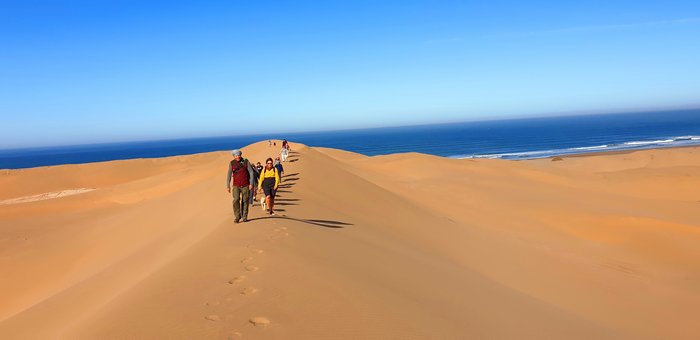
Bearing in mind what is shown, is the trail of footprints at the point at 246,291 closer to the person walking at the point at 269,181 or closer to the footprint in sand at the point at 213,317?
the footprint in sand at the point at 213,317

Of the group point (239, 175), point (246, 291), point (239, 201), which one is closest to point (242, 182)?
point (239, 175)

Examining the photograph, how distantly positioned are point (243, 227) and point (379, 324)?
488cm

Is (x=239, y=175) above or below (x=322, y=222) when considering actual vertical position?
above

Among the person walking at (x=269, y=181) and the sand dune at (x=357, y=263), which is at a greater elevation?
the person walking at (x=269, y=181)

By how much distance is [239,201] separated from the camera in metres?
9.61

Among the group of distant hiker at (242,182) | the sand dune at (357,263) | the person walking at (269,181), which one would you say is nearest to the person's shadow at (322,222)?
the sand dune at (357,263)

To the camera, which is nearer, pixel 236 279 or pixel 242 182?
pixel 236 279

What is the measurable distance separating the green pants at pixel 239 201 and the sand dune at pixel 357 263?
29 centimetres

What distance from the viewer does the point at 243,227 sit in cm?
895

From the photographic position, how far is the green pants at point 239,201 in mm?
9234

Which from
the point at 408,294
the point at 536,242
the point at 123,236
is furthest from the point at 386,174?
the point at 408,294

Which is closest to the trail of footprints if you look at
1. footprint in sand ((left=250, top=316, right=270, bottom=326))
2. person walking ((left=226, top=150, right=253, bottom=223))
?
footprint in sand ((left=250, top=316, right=270, bottom=326))

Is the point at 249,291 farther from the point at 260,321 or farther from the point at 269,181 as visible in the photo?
the point at 269,181

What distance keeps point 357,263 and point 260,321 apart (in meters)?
3.34
